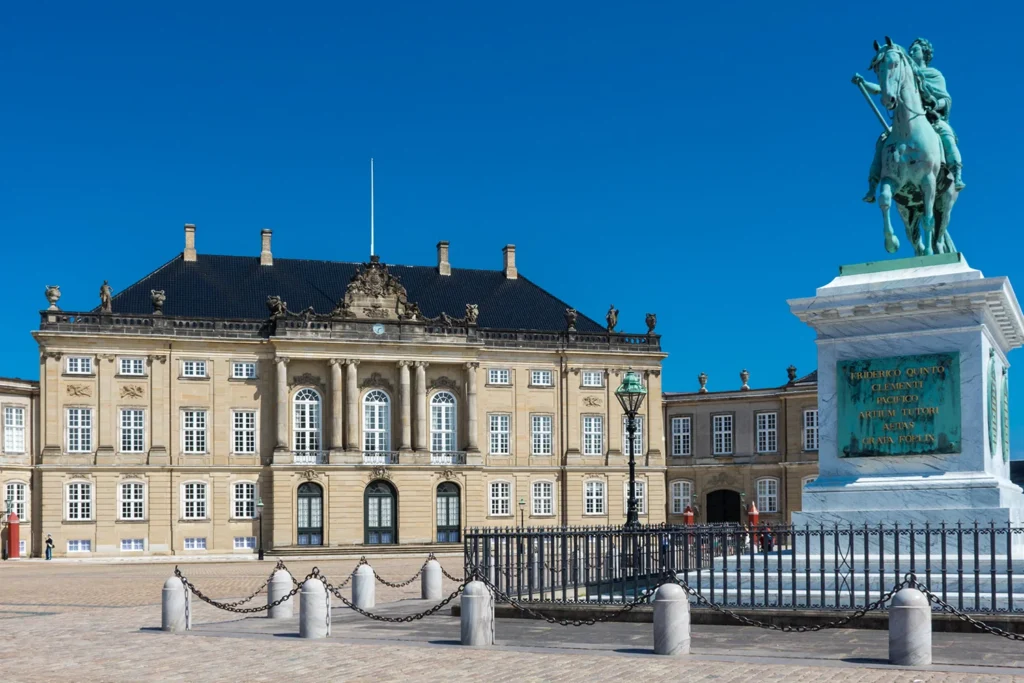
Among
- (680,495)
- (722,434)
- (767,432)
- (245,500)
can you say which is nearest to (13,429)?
(245,500)

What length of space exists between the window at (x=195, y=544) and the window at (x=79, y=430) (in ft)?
18.7

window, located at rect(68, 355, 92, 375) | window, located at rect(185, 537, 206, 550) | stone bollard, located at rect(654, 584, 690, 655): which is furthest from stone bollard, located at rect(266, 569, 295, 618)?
window, located at rect(68, 355, 92, 375)

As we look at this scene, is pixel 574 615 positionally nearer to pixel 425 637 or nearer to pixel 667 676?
pixel 425 637

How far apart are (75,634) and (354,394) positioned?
137 feet

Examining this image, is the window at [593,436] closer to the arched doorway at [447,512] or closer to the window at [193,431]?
the arched doorway at [447,512]

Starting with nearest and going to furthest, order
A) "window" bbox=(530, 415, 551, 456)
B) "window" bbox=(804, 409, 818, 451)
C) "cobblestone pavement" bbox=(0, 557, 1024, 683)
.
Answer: "cobblestone pavement" bbox=(0, 557, 1024, 683) < "window" bbox=(530, 415, 551, 456) < "window" bbox=(804, 409, 818, 451)

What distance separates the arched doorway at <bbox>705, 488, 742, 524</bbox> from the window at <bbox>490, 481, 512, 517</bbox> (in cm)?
1114

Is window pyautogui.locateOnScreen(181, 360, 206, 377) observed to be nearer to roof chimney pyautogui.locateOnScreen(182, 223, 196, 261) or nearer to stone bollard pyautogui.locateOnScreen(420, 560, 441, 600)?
roof chimney pyautogui.locateOnScreen(182, 223, 196, 261)

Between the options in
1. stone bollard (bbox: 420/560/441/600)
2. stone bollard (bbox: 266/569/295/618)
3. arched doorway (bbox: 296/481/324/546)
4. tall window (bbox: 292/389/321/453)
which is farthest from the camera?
tall window (bbox: 292/389/321/453)

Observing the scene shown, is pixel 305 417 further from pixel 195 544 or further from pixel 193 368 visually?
pixel 195 544

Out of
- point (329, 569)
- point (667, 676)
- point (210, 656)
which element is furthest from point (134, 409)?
point (667, 676)

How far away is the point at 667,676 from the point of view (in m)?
11.9

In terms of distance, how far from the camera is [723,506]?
6756 centimetres

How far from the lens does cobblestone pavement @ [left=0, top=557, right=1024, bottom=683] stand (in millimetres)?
12148
